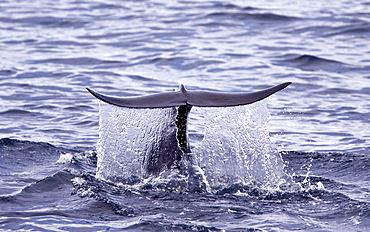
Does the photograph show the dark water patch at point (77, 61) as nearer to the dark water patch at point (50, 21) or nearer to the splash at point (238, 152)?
the dark water patch at point (50, 21)

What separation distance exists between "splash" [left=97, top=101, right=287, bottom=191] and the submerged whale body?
0.03 m

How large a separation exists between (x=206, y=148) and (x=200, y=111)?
2.78 metres

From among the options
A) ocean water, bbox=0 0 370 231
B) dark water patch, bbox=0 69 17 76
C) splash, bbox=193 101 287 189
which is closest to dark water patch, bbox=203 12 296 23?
ocean water, bbox=0 0 370 231

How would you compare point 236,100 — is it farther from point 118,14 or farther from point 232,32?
point 118,14

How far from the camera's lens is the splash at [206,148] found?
800 centimetres

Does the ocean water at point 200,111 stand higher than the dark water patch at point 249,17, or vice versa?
the dark water patch at point 249,17

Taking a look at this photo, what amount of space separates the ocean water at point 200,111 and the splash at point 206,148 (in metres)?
0.03

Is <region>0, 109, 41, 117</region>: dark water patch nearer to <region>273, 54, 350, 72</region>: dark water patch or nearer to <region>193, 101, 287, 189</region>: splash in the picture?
<region>193, 101, 287, 189</region>: splash

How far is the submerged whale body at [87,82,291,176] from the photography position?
7242 millimetres

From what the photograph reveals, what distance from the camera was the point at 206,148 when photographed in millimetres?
8953

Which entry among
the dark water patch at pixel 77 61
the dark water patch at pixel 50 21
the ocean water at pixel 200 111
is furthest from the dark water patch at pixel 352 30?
the dark water patch at pixel 50 21

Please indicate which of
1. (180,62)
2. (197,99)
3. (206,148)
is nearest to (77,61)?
(180,62)

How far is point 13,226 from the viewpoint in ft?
21.7

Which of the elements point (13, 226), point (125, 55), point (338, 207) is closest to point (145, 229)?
point (13, 226)
